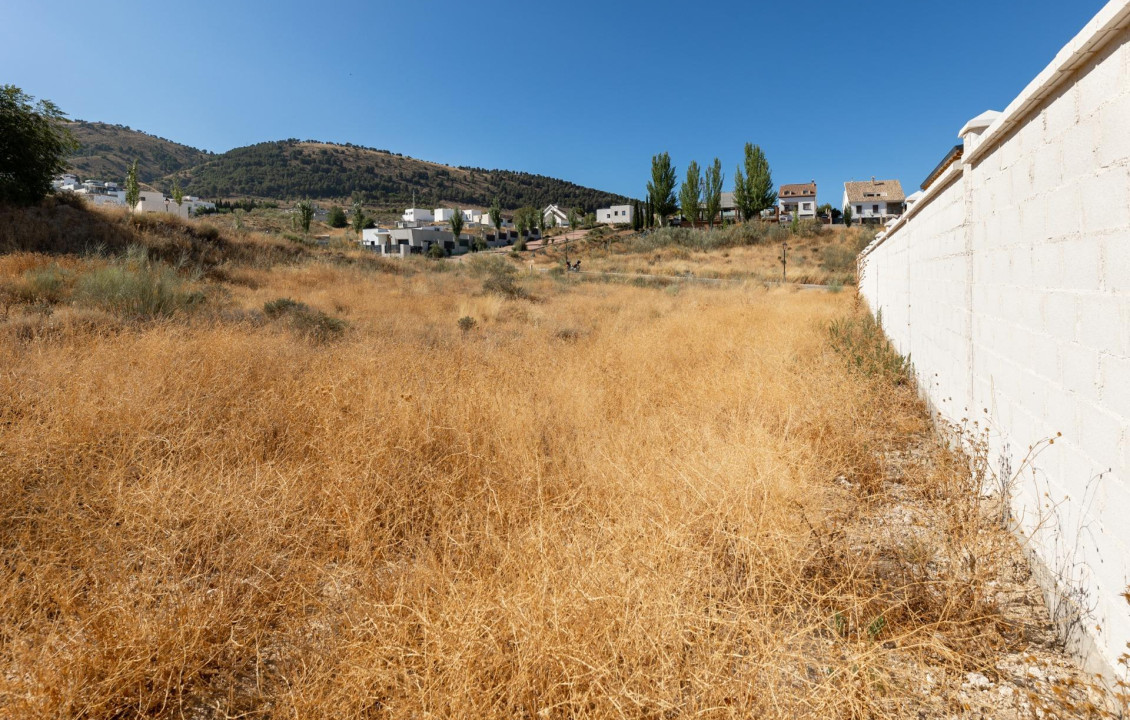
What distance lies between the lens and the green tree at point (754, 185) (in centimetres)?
4991

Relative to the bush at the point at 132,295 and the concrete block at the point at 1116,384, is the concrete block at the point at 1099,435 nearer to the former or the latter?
the concrete block at the point at 1116,384

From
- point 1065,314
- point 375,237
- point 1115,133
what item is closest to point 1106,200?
point 1115,133

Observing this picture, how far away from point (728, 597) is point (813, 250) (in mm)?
39271

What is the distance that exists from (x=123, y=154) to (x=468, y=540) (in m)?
121

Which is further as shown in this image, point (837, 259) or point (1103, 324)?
point (837, 259)

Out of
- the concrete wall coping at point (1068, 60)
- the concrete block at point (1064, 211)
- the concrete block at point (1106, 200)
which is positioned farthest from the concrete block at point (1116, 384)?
the concrete wall coping at point (1068, 60)

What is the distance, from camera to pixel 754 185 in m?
50.2

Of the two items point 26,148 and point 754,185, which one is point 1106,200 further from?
point 754,185

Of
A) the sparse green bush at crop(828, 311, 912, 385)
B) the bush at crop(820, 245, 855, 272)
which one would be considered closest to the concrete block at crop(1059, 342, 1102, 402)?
the sparse green bush at crop(828, 311, 912, 385)

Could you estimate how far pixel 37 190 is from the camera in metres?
14.6

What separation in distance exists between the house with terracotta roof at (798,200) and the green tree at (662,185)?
1610 cm

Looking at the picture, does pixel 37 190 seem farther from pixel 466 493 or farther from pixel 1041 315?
pixel 1041 315

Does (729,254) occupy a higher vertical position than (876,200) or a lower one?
lower

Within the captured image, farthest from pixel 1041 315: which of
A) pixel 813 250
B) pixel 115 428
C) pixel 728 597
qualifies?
pixel 813 250
